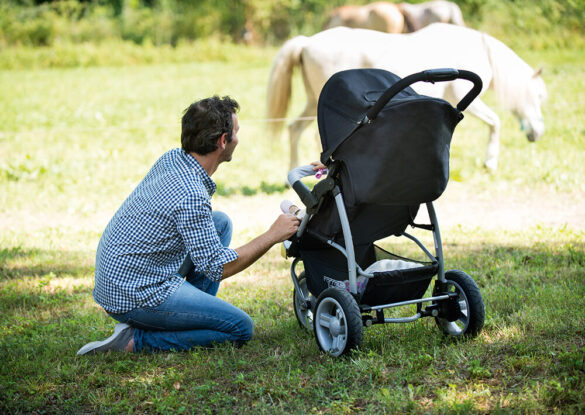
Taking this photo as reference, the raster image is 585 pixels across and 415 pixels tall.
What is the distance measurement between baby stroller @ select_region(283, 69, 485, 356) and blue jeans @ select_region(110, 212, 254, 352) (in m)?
0.42

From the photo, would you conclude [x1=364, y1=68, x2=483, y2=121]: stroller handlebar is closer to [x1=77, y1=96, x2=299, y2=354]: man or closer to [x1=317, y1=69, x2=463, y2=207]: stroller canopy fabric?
[x1=317, y1=69, x2=463, y2=207]: stroller canopy fabric

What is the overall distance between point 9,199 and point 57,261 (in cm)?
244

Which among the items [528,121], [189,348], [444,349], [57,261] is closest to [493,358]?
[444,349]

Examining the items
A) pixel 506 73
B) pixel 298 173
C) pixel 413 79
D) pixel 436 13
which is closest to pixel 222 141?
pixel 298 173

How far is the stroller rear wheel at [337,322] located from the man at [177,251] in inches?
16.0

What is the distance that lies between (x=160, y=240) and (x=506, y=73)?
225 inches

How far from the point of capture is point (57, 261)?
5250 millimetres

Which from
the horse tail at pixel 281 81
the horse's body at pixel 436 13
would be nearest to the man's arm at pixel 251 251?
the horse tail at pixel 281 81

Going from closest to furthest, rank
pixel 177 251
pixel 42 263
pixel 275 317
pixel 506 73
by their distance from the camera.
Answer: pixel 177 251 → pixel 275 317 → pixel 42 263 → pixel 506 73

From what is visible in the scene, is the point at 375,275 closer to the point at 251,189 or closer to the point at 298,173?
the point at 298,173

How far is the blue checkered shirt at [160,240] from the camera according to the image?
3.18 m

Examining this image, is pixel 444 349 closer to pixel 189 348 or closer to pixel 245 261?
pixel 245 261

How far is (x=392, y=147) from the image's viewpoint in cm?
289

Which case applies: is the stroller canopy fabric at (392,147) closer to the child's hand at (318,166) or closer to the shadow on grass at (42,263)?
the child's hand at (318,166)
